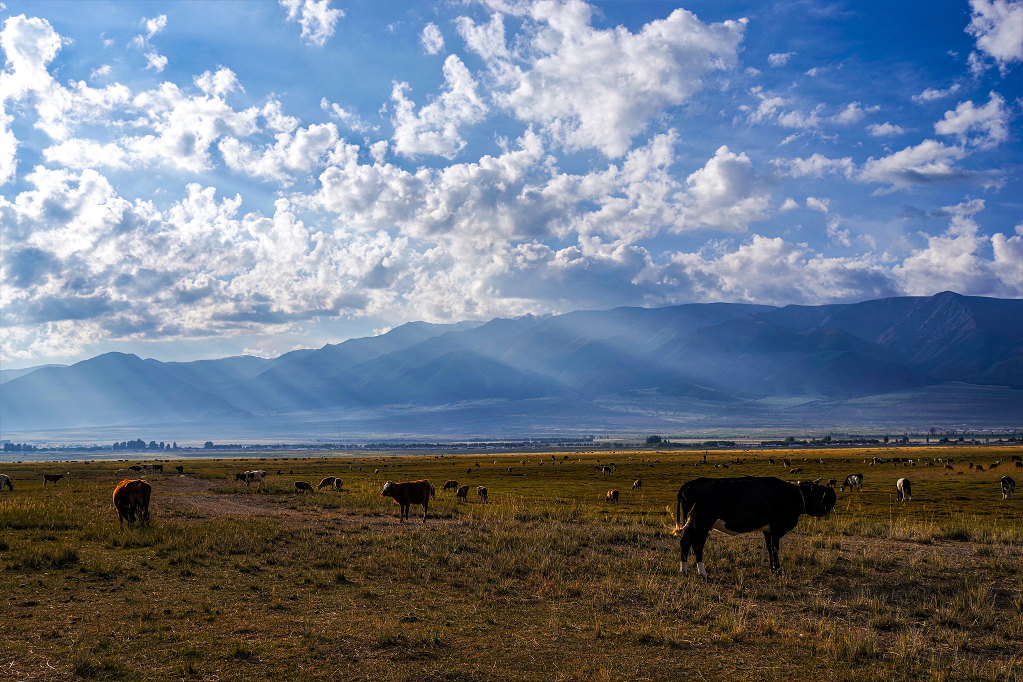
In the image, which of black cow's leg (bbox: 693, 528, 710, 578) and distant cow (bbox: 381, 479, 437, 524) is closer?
black cow's leg (bbox: 693, 528, 710, 578)

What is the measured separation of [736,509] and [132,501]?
70.6 ft

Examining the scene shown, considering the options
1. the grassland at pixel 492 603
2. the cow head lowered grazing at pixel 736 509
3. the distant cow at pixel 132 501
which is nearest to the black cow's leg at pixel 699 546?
the cow head lowered grazing at pixel 736 509

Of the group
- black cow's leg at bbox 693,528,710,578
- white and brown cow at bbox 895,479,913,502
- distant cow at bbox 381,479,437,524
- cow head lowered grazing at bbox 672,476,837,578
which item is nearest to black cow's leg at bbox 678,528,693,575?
cow head lowered grazing at bbox 672,476,837,578

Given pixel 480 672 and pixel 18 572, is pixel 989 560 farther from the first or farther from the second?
pixel 18 572

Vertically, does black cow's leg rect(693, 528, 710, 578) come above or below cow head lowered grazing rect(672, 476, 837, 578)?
below

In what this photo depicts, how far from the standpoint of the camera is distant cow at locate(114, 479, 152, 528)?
75.2 ft

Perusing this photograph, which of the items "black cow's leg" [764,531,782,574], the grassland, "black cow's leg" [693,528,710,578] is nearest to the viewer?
the grassland

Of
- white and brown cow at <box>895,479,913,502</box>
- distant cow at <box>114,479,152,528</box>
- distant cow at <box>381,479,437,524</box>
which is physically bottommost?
white and brown cow at <box>895,479,913,502</box>

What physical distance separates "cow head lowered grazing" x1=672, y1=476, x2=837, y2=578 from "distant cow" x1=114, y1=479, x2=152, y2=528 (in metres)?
19.5

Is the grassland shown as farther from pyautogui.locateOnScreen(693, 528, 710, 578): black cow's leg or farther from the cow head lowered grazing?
the cow head lowered grazing

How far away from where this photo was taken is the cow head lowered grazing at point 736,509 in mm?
15758

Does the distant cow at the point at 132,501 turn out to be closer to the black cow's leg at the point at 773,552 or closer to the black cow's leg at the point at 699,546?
the black cow's leg at the point at 699,546

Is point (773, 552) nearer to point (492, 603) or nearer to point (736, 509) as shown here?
point (736, 509)

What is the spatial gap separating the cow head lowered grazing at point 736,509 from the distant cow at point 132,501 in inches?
766
